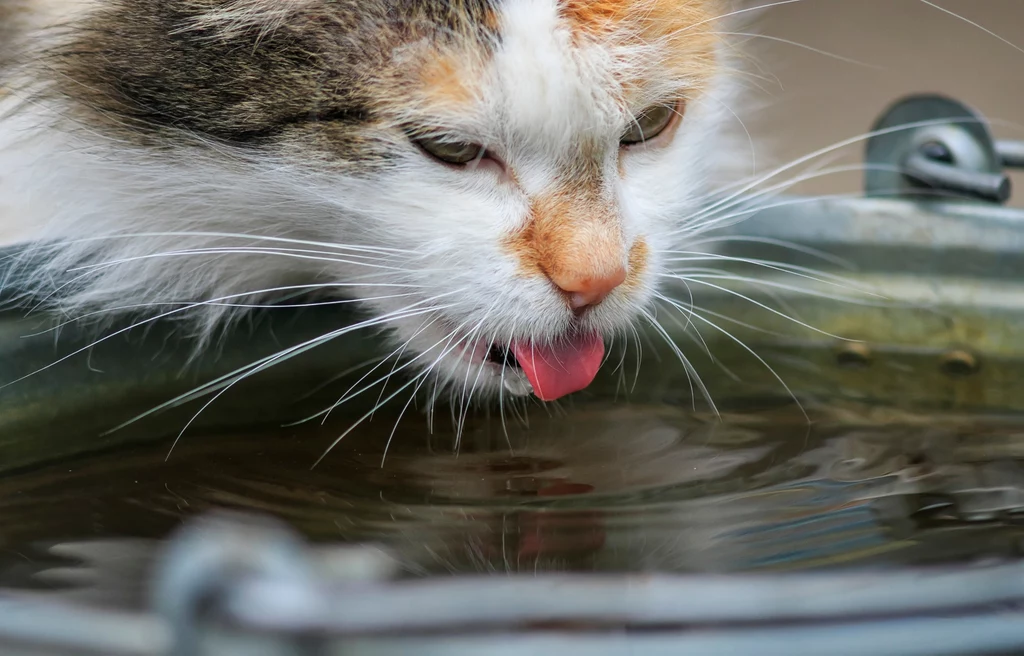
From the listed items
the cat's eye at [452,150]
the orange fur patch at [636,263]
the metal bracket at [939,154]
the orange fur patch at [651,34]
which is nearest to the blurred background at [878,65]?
the metal bracket at [939,154]

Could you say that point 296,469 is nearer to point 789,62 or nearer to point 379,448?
point 379,448

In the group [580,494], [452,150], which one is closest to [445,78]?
[452,150]

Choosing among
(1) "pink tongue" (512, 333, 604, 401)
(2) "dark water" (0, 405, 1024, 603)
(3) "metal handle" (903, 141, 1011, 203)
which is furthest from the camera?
(3) "metal handle" (903, 141, 1011, 203)

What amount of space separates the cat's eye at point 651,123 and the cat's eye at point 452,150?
14cm

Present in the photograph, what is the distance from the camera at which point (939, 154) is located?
1057mm

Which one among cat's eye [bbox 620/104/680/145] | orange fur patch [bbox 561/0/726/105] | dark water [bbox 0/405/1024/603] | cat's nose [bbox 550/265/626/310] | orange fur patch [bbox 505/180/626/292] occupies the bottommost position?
dark water [bbox 0/405/1024/603]

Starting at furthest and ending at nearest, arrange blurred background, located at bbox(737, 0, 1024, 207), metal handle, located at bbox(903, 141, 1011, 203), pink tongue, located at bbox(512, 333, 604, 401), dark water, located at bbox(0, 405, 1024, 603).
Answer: blurred background, located at bbox(737, 0, 1024, 207) < metal handle, located at bbox(903, 141, 1011, 203) < pink tongue, located at bbox(512, 333, 604, 401) < dark water, located at bbox(0, 405, 1024, 603)

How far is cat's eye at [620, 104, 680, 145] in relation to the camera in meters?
0.84

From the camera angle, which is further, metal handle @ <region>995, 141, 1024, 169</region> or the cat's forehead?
metal handle @ <region>995, 141, 1024, 169</region>

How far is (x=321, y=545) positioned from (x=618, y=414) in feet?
1.23

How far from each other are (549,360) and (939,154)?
0.51m

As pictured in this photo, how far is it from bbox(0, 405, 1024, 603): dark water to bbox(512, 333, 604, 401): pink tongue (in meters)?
0.08

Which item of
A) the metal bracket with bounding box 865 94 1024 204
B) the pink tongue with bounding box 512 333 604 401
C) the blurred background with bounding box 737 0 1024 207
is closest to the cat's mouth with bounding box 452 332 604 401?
the pink tongue with bounding box 512 333 604 401

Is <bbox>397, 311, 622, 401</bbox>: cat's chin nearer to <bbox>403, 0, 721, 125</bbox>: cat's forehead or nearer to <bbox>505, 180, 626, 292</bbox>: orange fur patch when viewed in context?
<bbox>505, 180, 626, 292</bbox>: orange fur patch
